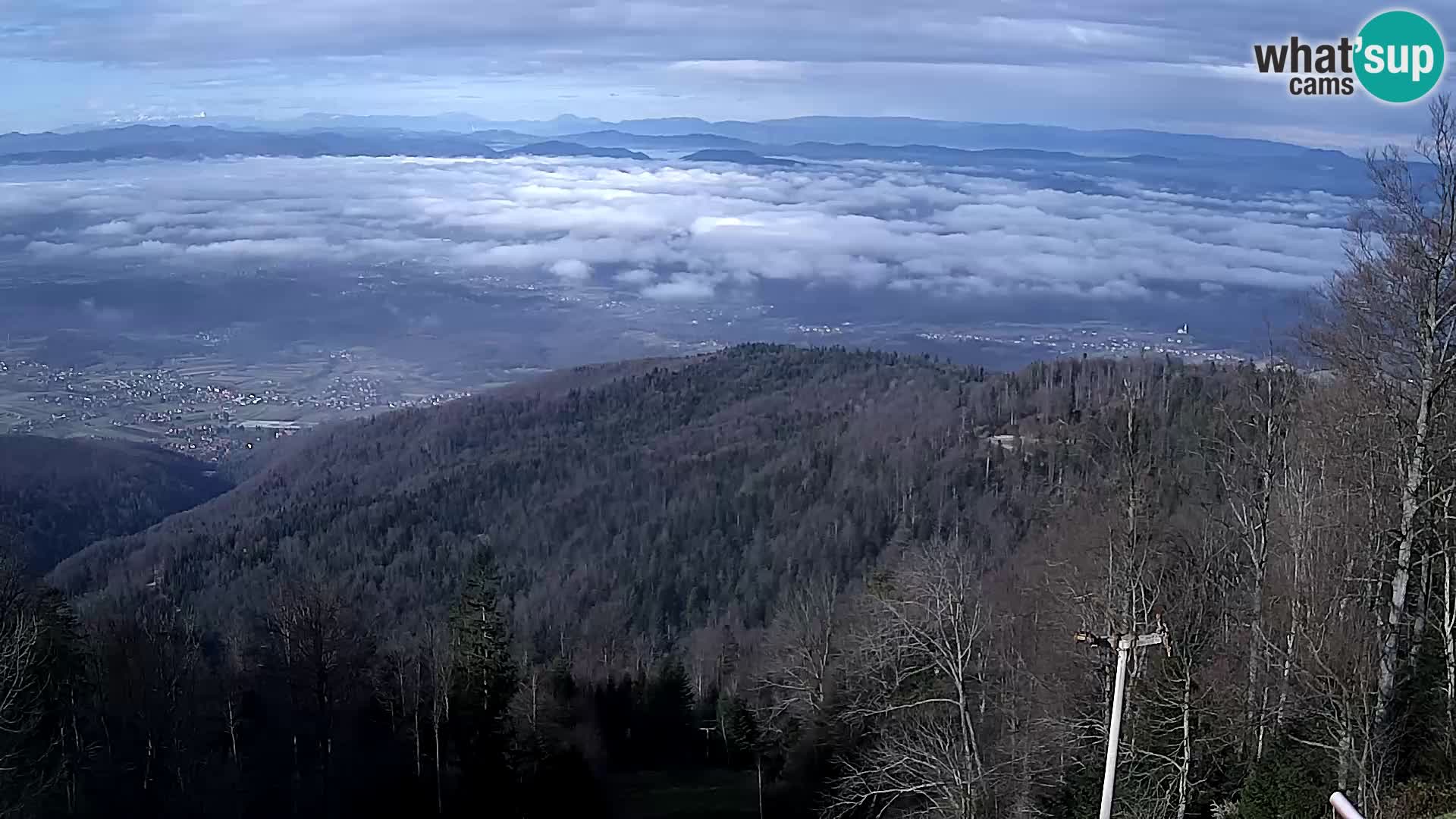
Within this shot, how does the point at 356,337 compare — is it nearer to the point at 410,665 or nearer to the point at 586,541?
the point at 586,541

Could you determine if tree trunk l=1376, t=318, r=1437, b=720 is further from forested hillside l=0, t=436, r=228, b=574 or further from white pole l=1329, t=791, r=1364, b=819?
forested hillside l=0, t=436, r=228, b=574

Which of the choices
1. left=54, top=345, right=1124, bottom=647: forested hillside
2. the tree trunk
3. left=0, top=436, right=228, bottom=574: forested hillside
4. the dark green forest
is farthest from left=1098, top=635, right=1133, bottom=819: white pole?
left=0, top=436, right=228, bottom=574: forested hillside

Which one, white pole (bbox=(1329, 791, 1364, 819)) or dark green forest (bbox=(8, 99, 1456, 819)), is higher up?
white pole (bbox=(1329, 791, 1364, 819))

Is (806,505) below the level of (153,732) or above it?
below

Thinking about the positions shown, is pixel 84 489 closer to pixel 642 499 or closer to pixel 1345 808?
pixel 642 499

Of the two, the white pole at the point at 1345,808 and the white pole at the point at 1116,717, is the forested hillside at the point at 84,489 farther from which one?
the white pole at the point at 1345,808

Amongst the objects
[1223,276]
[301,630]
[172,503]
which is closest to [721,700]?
[301,630]

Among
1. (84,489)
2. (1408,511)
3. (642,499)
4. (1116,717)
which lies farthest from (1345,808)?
(84,489)
